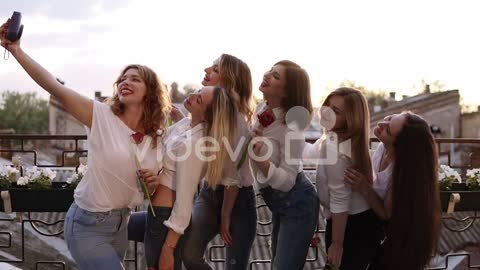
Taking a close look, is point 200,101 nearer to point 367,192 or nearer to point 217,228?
point 217,228

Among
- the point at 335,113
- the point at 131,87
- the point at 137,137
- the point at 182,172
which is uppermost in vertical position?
the point at 131,87

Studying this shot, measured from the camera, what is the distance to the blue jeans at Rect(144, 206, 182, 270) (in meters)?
2.64

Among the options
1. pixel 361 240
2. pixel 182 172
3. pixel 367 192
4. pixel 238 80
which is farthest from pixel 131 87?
pixel 361 240

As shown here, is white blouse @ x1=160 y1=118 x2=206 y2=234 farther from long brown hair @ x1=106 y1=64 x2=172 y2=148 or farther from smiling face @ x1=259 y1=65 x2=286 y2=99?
smiling face @ x1=259 y1=65 x2=286 y2=99

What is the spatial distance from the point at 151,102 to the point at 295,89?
721 mm

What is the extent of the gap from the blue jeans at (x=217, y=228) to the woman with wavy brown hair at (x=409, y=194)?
0.56 m

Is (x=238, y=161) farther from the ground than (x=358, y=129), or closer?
closer

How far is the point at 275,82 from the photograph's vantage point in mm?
2873

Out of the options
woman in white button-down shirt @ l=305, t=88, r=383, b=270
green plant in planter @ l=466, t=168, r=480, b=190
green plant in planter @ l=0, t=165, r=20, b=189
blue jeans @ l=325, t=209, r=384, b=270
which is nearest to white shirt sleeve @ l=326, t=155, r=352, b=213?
woman in white button-down shirt @ l=305, t=88, r=383, b=270

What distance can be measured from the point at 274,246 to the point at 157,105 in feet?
3.21

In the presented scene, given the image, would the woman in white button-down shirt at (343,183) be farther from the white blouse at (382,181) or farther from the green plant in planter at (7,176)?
the green plant in planter at (7,176)

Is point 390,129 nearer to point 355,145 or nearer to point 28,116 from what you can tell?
point 355,145

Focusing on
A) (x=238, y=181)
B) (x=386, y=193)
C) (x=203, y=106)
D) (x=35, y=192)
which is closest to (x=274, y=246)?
(x=238, y=181)

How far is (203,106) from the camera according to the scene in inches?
108
